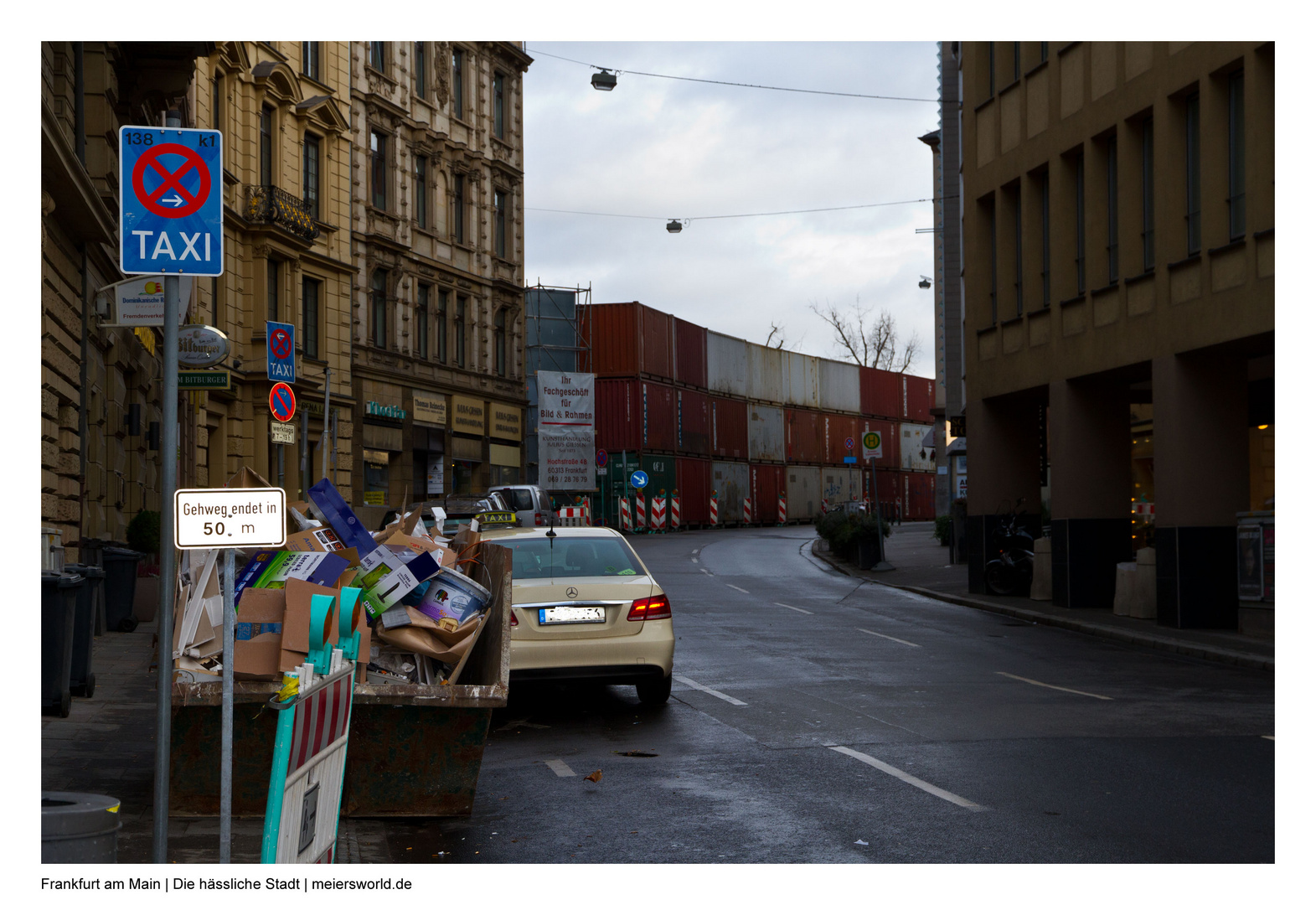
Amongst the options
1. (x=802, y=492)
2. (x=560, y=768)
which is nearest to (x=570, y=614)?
(x=560, y=768)

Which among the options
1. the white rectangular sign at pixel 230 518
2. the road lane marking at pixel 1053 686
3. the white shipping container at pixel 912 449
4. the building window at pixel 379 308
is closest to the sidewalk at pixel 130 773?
the white rectangular sign at pixel 230 518

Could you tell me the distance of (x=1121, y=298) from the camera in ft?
67.7

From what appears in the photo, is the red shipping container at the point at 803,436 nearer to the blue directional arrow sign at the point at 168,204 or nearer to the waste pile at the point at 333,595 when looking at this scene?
the waste pile at the point at 333,595

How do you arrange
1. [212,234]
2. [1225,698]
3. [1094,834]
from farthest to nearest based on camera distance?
[1225,698] → [1094,834] → [212,234]

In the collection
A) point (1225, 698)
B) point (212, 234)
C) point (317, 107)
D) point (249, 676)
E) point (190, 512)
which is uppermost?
point (317, 107)

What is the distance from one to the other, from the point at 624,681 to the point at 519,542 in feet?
4.88

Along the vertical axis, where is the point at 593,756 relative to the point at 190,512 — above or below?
below

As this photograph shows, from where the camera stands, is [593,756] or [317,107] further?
[317,107]

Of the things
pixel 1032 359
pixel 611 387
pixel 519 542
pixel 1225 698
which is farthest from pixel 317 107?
pixel 1225 698

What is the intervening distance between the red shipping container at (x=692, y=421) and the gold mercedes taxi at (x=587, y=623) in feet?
143

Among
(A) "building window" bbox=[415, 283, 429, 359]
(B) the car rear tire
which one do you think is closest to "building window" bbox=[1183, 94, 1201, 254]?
(B) the car rear tire

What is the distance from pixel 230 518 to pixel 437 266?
3971cm

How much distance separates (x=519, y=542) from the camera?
11.7 metres

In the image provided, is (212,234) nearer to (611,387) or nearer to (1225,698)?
(1225,698)
